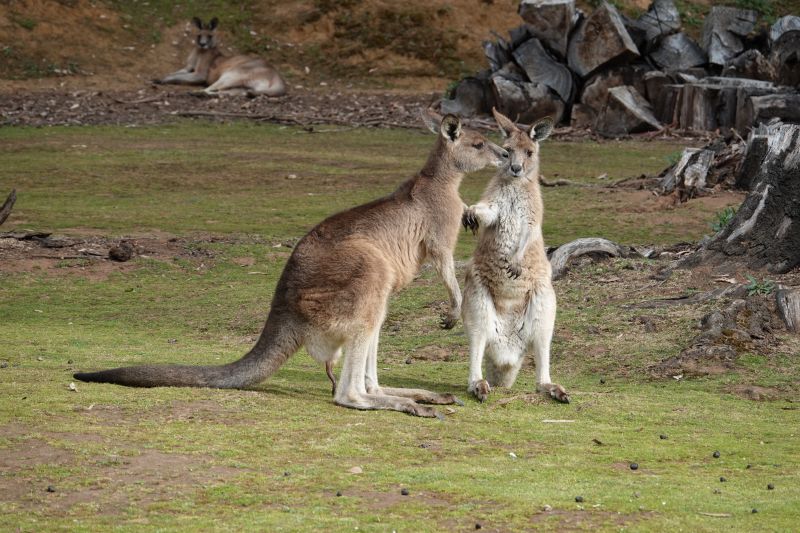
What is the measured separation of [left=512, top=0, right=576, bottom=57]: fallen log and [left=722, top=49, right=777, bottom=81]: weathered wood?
2.65m

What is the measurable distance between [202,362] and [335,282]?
76.4 inches

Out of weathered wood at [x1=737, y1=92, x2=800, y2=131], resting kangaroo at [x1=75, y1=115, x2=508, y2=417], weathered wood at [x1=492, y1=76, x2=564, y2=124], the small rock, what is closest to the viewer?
resting kangaroo at [x1=75, y1=115, x2=508, y2=417]

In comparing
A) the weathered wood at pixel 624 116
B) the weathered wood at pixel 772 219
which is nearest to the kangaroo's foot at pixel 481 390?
the weathered wood at pixel 772 219

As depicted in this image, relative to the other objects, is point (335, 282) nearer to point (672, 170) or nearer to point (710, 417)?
point (710, 417)

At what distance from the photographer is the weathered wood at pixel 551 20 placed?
20.0 m

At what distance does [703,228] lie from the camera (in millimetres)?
12711

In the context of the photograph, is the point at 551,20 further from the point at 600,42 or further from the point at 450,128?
the point at 450,128

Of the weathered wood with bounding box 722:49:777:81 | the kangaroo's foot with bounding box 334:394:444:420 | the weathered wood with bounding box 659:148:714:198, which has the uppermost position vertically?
→ the weathered wood with bounding box 722:49:777:81

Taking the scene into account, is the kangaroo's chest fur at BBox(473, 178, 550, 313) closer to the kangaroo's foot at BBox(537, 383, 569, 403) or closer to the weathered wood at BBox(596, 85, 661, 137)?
the kangaroo's foot at BBox(537, 383, 569, 403)

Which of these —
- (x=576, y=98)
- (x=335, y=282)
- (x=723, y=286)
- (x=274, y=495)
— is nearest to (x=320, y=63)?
(x=576, y=98)

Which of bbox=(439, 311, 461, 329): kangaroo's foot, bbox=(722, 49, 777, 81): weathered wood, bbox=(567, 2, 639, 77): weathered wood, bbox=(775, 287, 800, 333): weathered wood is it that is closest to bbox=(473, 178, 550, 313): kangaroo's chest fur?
bbox=(439, 311, 461, 329): kangaroo's foot

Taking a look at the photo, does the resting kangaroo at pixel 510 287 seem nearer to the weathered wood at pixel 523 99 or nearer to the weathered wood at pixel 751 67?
the weathered wood at pixel 523 99

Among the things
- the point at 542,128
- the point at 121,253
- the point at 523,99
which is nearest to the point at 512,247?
the point at 542,128

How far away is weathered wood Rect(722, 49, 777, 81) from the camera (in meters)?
19.2
